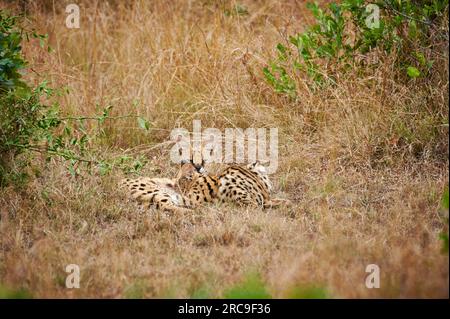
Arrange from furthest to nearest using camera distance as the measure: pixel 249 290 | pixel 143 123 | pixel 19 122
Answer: pixel 19 122, pixel 143 123, pixel 249 290

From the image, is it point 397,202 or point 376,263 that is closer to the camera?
point 376,263

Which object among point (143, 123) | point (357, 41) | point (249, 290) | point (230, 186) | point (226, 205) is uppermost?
point (357, 41)

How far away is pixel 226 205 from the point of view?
5.15 metres

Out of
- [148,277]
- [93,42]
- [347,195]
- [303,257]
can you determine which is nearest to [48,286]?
[148,277]

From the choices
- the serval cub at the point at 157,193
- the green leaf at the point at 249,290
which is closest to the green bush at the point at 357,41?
the serval cub at the point at 157,193

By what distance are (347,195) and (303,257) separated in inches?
57.8

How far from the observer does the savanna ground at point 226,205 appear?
3.80 m

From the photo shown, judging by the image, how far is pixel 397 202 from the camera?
15.5 ft

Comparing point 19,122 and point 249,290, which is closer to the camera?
point 249,290

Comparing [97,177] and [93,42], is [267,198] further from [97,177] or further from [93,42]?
[93,42]

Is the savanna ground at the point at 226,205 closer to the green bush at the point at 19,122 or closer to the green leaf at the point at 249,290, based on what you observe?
the green leaf at the point at 249,290

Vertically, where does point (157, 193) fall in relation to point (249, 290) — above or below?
above

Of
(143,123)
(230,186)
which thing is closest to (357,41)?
(230,186)

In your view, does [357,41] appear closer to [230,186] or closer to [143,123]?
[230,186]
